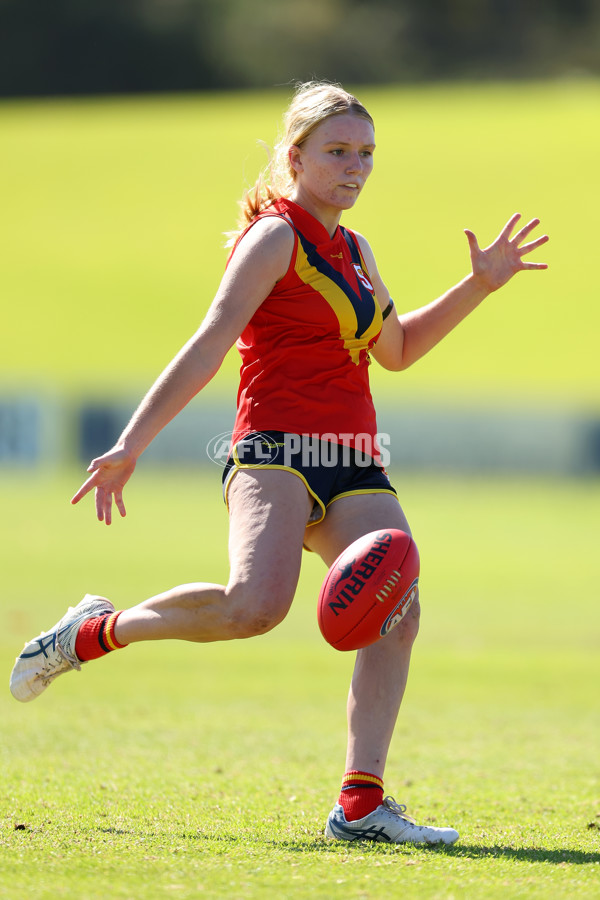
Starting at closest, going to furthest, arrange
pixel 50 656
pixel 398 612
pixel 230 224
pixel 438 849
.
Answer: pixel 438 849 → pixel 398 612 → pixel 50 656 → pixel 230 224

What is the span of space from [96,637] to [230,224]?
1434 inches

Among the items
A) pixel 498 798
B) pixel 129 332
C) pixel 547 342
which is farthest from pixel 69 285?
pixel 498 798

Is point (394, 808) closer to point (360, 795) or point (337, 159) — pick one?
point (360, 795)

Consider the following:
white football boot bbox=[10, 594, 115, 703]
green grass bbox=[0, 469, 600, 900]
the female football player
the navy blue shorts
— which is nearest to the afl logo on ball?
the female football player

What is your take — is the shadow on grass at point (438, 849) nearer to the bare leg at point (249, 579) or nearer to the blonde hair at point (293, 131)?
the bare leg at point (249, 579)

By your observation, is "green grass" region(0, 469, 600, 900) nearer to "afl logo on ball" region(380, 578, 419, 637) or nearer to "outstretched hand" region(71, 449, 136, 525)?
"afl logo on ball" region(380, 578, 419, 637)

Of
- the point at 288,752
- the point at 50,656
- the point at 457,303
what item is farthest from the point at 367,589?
the point at 288,752

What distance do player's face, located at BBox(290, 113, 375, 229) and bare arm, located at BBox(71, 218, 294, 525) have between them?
0.21 metres

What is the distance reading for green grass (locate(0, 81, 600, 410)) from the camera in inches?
1302

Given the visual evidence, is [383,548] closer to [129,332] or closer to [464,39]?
[129,332]

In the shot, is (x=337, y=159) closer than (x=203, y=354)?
No

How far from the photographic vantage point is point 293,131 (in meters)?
4.40

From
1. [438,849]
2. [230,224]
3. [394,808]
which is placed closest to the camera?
[438,849]

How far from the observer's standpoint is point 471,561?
14227 millimetres
